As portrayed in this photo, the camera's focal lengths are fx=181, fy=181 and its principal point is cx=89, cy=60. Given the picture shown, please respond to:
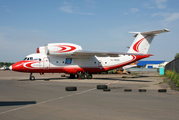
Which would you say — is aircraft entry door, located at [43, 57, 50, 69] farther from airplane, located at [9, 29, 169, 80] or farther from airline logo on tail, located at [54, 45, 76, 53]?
airline logo on tail, located at [54, 45, 76, 53]

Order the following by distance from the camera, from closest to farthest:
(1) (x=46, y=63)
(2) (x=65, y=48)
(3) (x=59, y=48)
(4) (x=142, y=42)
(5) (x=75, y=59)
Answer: (3) (x=59, y=48)
(2) (x=65, y=48)
(1) (x=46, y=63)
(5) (x=75, y=59)
(4) (x=142, y=42)

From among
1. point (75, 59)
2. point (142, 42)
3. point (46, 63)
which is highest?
point (142, 42)

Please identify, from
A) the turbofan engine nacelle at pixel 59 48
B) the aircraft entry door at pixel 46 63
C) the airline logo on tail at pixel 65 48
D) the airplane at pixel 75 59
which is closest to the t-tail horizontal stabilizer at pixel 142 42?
the airplane at pixel 75 59

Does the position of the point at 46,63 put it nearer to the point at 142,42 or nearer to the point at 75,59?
the point at 75,59

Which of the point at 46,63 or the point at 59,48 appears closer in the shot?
the point at 59,48

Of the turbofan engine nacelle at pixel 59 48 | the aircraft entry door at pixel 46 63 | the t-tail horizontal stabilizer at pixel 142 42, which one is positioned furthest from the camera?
the t-tail horizontal stabilizer at pixel 142 42

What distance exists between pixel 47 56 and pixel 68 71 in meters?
3.59

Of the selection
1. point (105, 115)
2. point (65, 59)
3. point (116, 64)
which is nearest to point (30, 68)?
point (65, 59)

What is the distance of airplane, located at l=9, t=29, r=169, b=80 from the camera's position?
24031 mm

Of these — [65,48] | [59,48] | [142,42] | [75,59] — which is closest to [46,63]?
[59,48]

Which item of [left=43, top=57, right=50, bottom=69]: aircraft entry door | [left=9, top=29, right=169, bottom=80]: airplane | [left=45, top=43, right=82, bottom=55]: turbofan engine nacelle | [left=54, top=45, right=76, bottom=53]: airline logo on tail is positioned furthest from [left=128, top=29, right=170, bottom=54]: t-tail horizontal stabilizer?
[left=43, top=57, right=50, bottom=69]: aircraft entry door

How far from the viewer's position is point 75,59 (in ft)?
85.8

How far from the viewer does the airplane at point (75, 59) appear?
78.8 feet

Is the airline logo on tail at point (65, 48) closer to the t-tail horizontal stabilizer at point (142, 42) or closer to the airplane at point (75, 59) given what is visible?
the airplane at point (75, 59)
